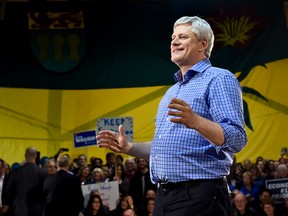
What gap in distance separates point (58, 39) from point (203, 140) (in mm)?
13018

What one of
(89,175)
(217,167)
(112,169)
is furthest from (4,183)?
(217,167)

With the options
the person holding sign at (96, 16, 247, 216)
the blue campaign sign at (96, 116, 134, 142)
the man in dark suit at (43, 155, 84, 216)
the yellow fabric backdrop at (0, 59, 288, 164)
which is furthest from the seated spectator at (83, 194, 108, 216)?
the person holding sign at (96, 16, 247, 216)

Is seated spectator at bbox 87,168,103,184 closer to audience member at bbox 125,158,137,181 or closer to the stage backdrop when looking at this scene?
audience member at bbox 125,158,137,181

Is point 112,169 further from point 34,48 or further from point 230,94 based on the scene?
point 230,94

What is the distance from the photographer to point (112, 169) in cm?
1121

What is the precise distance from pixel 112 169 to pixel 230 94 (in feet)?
28.9

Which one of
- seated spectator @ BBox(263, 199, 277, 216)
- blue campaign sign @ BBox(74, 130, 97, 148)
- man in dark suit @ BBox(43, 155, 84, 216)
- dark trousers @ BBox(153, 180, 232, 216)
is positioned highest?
blue campaign sign @ BBox(74, 130, 97, 148)

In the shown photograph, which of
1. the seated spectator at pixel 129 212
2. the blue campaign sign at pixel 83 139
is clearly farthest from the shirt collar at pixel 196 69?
the blue campaign sign at pixel 83 139

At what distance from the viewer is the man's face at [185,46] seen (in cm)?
268

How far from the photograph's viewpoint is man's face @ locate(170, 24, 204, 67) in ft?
8.79

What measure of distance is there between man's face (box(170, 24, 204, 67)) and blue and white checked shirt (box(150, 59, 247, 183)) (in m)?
0.10

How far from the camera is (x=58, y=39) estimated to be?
50.0 ft

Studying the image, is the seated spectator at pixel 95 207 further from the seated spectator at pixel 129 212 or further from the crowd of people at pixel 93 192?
the seated spectator at pixel 129 212

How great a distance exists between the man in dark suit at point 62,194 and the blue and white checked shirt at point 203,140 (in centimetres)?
527
